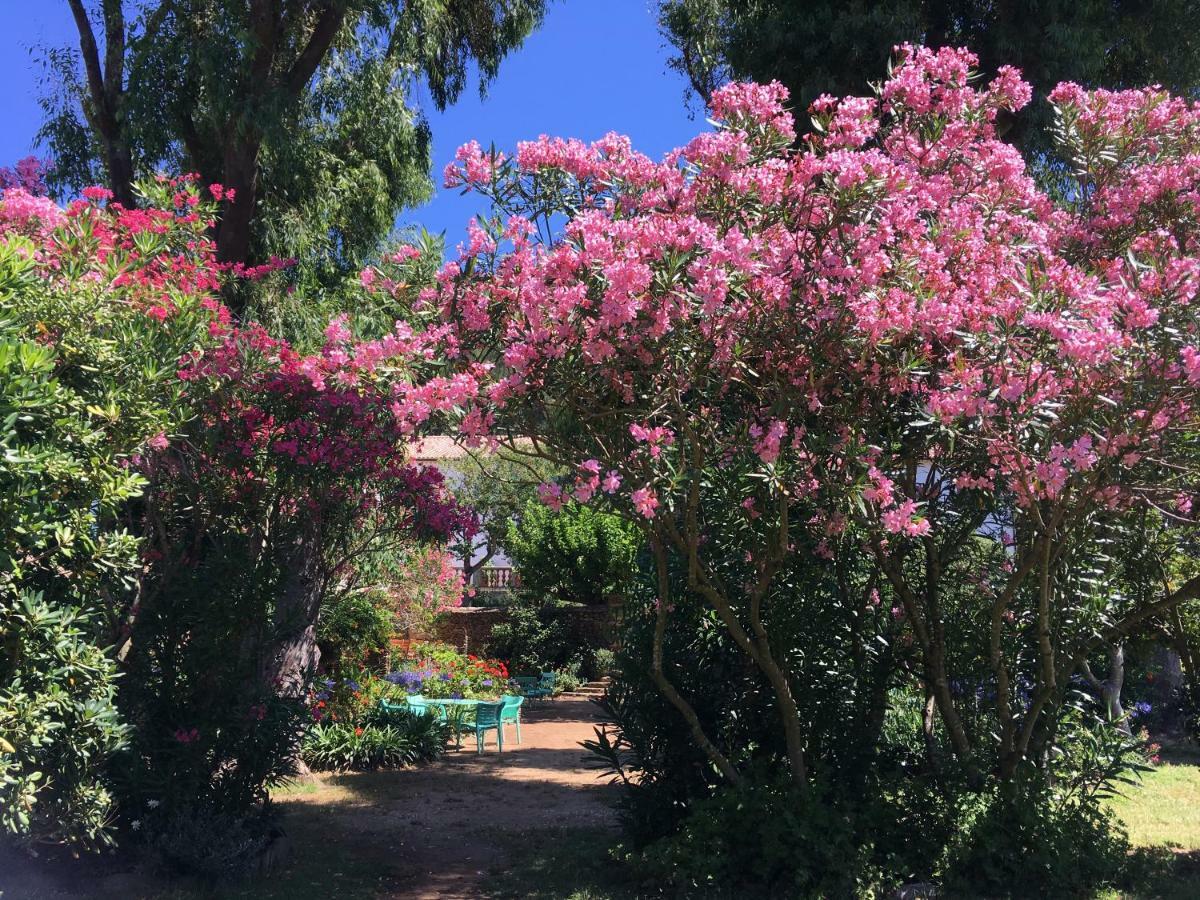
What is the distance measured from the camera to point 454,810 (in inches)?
367

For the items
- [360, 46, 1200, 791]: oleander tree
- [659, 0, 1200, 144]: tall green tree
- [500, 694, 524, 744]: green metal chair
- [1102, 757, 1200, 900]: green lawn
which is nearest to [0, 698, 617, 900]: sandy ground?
[500, 694, 524, 744]: green metal chair

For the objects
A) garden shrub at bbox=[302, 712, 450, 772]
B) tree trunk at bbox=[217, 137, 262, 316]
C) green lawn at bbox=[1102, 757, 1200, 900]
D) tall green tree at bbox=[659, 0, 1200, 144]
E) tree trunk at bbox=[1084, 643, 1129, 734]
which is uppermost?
tall green tree at bbox=[659, 0, 1200, 144]

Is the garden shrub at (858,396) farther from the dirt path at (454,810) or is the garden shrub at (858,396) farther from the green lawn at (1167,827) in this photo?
the dirt path at (454,810)

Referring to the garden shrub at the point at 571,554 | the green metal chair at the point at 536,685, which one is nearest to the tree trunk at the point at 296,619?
the green metal chair at the point at 536,685

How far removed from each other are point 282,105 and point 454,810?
7.11m

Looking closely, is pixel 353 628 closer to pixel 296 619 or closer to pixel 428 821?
pixel 428 821

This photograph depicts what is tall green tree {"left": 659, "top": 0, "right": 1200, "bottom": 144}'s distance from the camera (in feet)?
31.6

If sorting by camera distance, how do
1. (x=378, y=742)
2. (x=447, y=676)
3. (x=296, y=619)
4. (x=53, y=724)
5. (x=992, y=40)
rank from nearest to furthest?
(x=53, y=724) < (x=296, y=619) < (x=992, y=40) < (x=378, y=742) < (x=447, y=676)

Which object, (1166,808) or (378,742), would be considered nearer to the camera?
(1166,808)

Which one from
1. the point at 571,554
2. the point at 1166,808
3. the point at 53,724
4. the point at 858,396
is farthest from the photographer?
the point at 571,554

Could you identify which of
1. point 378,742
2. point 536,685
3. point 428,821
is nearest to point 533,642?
point 536,685

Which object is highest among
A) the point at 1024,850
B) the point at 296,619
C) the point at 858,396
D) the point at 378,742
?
the point at 858,396

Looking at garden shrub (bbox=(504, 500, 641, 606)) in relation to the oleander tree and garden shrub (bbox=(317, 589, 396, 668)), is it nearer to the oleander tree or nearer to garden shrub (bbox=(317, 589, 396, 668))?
garden shrub (bbox=(317, 589, 396, 668))

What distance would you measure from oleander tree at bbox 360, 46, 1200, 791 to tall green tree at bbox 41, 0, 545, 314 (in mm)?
5653
